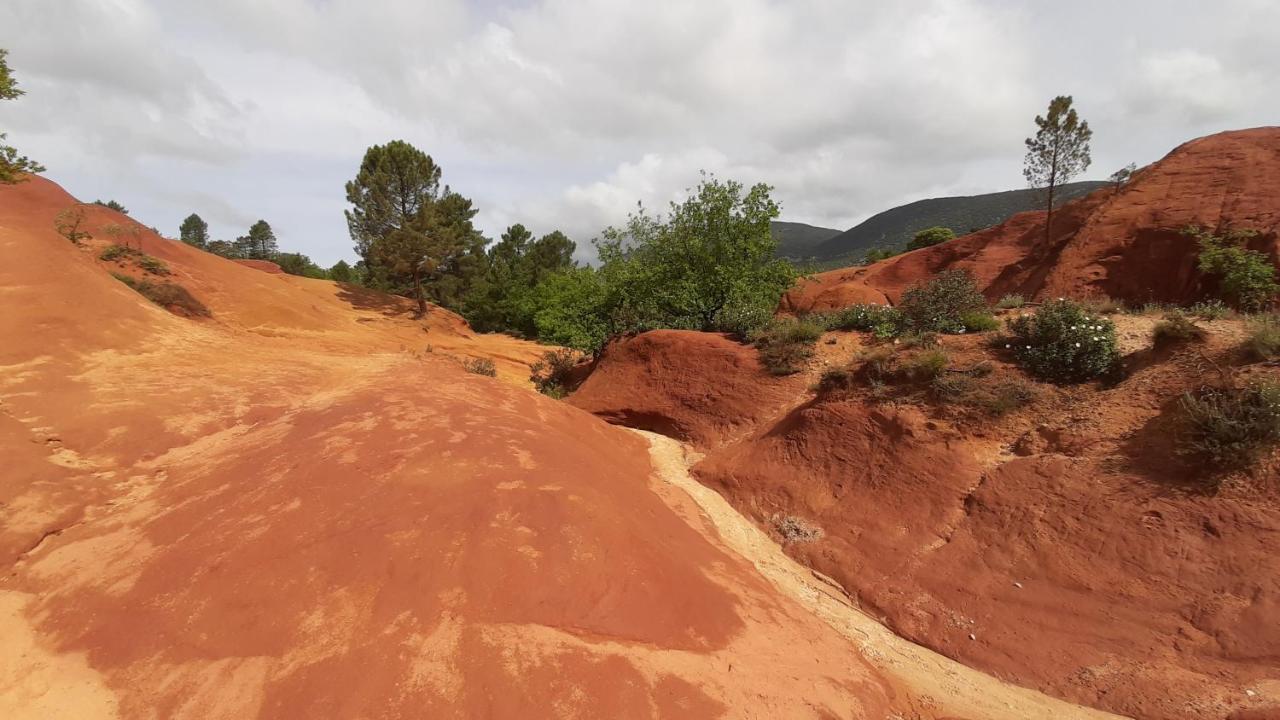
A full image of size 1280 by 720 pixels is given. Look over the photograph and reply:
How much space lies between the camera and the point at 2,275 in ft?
31.6

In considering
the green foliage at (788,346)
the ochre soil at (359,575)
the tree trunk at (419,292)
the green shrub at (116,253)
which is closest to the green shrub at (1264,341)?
the ochre soil at (359,575)

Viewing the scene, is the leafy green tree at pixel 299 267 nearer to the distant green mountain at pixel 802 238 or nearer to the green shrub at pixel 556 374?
the green shrub at pixel 556 374

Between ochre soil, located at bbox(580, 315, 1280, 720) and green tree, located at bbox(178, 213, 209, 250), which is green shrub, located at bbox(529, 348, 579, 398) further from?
green tree, located at bbox(178, 213, 209, 250)

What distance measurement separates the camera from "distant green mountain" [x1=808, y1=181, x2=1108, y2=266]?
71.0 m

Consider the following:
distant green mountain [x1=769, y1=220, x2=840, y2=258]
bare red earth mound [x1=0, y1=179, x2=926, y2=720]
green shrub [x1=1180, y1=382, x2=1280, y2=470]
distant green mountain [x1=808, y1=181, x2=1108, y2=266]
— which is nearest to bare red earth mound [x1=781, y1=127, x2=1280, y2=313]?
green shrub [x1=1180, y1=382, x2=1280, y2=470]

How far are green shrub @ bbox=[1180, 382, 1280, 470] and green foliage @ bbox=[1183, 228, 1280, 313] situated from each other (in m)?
7.01

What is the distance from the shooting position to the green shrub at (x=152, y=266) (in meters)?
20.0

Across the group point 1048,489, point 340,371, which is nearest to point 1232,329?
point 1048,489

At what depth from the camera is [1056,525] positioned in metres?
5.95

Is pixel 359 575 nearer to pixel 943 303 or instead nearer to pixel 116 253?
pixel 943 303

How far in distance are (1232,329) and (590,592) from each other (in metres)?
9.17

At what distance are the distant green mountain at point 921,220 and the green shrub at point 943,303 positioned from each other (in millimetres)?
57851

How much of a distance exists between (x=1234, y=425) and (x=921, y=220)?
93.3 meters

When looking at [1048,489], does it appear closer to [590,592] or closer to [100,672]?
[590,592]
